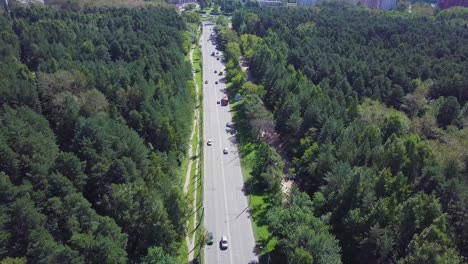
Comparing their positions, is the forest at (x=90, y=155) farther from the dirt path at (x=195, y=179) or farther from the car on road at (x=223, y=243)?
the car on road at (x=223, y=243)

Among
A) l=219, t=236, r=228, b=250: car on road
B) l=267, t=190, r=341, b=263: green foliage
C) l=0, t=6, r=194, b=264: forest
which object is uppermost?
l=0, t=6, r=194, b=264: forest

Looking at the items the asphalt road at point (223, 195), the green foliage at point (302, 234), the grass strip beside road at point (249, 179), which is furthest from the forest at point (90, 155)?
the green foliage at point (302, 234)

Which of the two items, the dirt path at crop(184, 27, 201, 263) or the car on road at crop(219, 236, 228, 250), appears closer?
the car on road at crop(219, 236, 228, 250)

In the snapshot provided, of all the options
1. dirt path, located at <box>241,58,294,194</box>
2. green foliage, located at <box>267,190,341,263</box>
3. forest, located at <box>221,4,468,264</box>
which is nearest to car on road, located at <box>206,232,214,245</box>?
forest, located at <box>221,4,468,264</box>

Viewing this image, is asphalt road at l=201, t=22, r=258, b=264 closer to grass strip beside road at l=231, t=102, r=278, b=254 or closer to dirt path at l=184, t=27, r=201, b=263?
grass strip beside road at l=231, t=102, r=278, b=254

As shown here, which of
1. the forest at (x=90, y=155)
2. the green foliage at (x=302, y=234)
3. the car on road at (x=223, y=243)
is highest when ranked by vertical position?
the forest at (x=90, y=155)

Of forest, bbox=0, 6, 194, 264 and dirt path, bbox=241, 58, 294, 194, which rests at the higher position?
forest, bbox=0, 6, 194, 264

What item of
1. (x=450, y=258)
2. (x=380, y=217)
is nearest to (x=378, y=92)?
(x=380, y=217)
